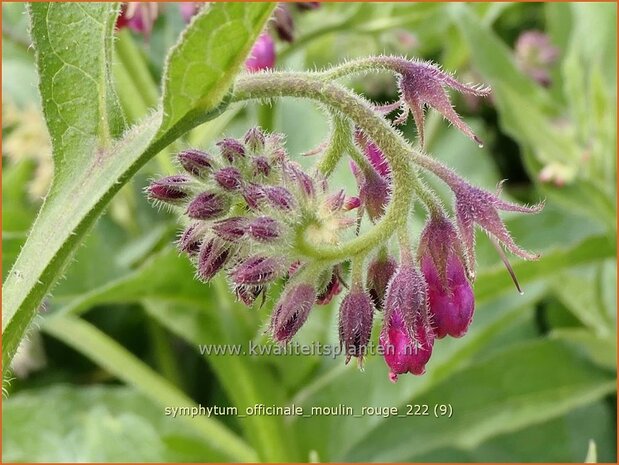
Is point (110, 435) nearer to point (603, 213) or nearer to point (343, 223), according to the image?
point (343, 223)

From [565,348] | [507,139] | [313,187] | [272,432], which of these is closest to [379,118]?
[313,187]

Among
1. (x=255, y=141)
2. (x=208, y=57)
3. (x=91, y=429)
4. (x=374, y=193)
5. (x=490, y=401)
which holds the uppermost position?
(x=208, y=57)

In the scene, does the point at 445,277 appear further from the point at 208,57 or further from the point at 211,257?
the point at 208,57

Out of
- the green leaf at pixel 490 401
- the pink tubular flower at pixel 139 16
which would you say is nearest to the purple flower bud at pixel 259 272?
the pink tubular flower at pixel 139 16

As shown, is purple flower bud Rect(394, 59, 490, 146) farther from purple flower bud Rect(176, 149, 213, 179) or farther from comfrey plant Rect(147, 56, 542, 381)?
purple flower bud Rect(176, 149, 213, 179)

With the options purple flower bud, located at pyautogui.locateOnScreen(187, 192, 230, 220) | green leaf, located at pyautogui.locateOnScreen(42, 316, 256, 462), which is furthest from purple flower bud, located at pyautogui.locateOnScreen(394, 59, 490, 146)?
green leaf, located at pyautogui.locateOnScreen(42, 316, 256, 462)

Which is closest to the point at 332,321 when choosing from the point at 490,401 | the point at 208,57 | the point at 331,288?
the point at 490,401
